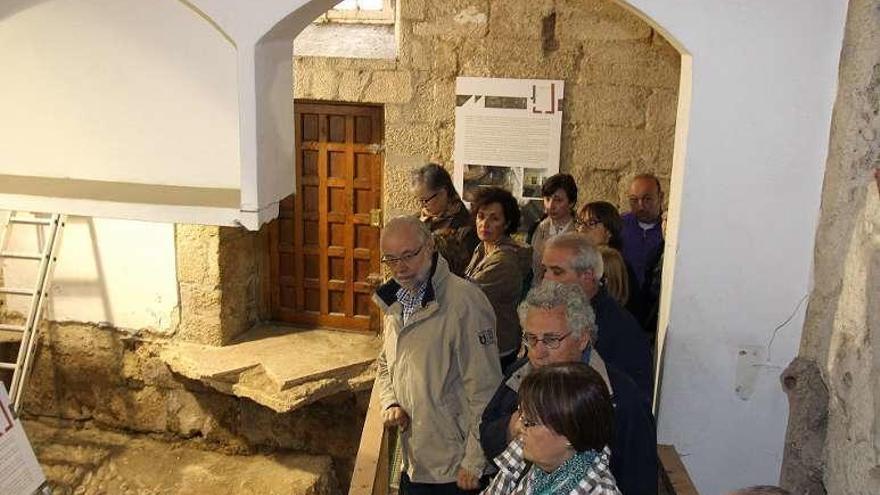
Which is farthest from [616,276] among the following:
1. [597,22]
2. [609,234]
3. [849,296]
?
Answer: [597,22]

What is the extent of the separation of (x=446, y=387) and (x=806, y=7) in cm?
159

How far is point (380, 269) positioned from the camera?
6.10 metres

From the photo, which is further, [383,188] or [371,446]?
[383,188]

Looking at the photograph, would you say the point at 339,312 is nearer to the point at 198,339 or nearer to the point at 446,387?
the point at 198,339

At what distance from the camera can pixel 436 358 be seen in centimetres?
297

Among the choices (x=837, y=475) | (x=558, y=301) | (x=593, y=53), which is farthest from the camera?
(x=593, y=53)

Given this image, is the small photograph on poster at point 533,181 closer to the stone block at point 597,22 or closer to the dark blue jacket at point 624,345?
the stone block at point 597,22

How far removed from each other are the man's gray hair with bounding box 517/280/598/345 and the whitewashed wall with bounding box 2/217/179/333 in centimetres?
381

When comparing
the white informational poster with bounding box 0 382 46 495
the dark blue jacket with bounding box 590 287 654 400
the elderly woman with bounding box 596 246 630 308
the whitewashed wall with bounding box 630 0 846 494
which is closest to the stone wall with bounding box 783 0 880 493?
the whitewashed wall with bounding box 630 0 846 494

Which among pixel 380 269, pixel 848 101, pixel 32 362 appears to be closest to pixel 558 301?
pixel 848 101

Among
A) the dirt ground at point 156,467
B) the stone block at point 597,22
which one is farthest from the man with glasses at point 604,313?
the dirt ground at point 156,467

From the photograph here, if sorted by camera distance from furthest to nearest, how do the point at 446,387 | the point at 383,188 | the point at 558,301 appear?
1. the point at 383,188
2. the point at 446,387
3. the point at 558,301

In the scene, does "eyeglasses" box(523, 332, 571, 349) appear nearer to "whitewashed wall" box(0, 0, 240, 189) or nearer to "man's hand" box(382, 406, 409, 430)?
"man's hand" box(382, 406, 409, 430)

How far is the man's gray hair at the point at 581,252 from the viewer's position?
283 centimetres
